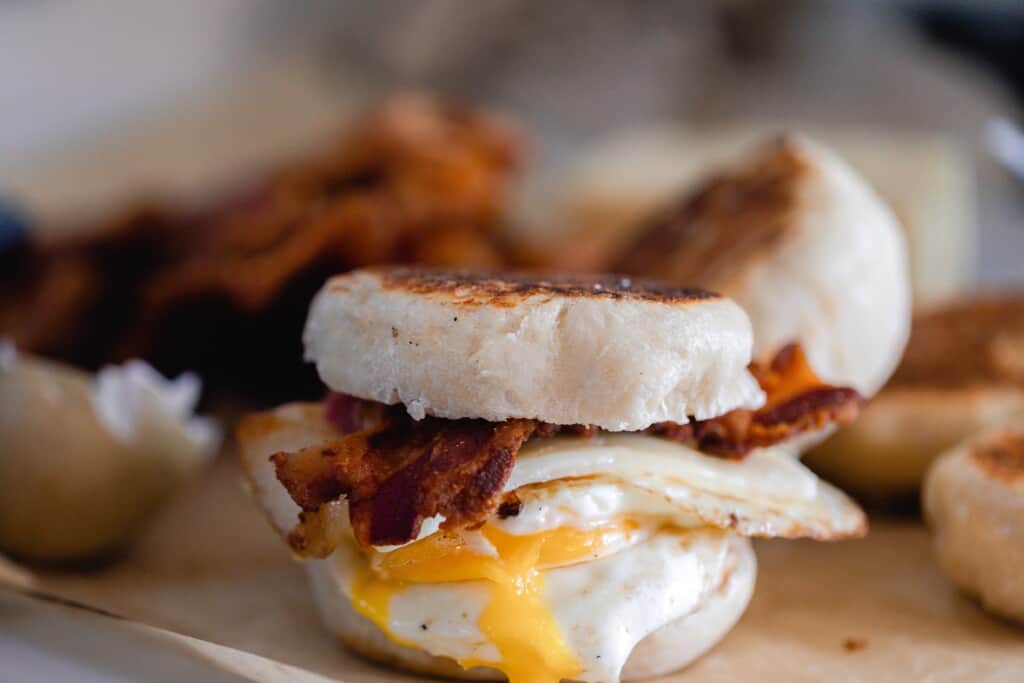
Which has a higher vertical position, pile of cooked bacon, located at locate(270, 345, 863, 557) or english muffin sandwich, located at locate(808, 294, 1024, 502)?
pile of cooked bacon, located at locate(270, 345, 863, 557)

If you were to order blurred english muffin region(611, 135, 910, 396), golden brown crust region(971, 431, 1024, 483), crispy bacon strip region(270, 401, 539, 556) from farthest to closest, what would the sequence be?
blurred english muffin region(611, 135, 910, 396), golden brown crust region(971, 431, 1024, 483), crispy bacon strip region(270, 401, 539, 556)

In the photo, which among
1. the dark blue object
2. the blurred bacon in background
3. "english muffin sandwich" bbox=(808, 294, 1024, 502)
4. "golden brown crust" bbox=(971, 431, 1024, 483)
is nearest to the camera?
"golden brown crust" bbox=(971, 431, 1024, 483)

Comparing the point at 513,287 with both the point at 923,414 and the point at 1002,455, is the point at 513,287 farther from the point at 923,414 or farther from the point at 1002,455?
the point at 923,414

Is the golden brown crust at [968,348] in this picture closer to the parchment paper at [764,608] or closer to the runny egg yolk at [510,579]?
the parchment paper at [764,608]

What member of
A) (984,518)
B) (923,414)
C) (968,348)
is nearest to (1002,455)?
(984,518)

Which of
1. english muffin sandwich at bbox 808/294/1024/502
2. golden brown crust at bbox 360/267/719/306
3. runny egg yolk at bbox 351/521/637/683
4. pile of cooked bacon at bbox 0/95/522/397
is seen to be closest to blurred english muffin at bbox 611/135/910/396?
english muffin sandwich at bbox 808/294/1024/502

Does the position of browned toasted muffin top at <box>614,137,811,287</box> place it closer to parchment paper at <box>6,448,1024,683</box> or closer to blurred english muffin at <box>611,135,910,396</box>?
blurred english muffin at <box>611,135,910,396</box>
